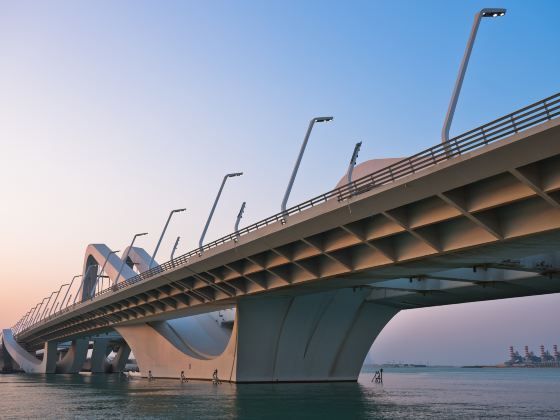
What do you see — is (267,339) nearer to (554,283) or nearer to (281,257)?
→ (281,257)

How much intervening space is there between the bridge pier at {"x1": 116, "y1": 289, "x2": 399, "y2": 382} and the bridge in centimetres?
12

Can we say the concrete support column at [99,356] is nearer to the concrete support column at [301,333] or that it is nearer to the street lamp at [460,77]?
the concrete support column at [301,333]

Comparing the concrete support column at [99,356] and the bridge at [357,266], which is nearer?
the bridge at [357,266]

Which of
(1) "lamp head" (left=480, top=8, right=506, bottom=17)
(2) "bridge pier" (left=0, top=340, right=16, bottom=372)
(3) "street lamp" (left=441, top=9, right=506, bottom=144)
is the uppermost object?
(1) "lamp head" (left=480, top=8, right=506, bottom=17)

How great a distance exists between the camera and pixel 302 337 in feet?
167

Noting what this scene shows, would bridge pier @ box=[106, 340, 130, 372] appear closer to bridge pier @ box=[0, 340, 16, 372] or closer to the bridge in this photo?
bridge pier @ box=[0, 340, 16, 372]

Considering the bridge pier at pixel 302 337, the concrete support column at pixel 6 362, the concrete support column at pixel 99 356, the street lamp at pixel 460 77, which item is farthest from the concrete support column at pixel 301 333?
the concrete support column at pixel 6 362

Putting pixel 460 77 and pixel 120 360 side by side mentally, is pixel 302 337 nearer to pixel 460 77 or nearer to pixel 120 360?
pixel 460 77

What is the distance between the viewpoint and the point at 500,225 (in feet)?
78.4

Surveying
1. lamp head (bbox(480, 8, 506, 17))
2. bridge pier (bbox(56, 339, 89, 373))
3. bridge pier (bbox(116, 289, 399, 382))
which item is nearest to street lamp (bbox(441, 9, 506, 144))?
lamp head (bbox(480, 8, 506, 17))

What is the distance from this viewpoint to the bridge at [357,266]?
2202cm

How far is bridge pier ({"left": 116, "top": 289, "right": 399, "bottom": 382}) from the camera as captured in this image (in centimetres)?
4906

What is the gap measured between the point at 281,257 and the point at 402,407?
39.7 ft

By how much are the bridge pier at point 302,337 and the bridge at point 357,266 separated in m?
0.12
